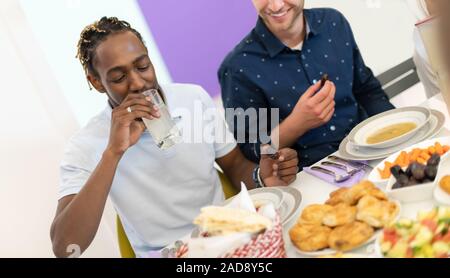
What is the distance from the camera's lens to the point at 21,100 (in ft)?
5.31

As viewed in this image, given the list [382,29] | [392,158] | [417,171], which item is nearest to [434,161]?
[417,171]


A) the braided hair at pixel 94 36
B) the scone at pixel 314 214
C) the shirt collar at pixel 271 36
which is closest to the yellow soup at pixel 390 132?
the scone at pixel 314 214

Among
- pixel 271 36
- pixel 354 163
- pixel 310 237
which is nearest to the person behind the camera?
pixel 310 237

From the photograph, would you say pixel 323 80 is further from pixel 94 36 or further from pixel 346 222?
pixel 94 36

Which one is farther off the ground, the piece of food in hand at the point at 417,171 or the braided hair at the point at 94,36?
the braided hair at the point at 94,36

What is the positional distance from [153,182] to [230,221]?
2.29 feet

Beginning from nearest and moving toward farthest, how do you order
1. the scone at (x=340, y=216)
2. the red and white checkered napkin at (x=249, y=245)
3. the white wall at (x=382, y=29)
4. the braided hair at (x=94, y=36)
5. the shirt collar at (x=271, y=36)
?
the red and white checkered napkin at (x=249, y=245) → the scone at (x=340, y=216) → the braided hair at (x=94, y=36) → the shirt collar at (x=271, y=36) → the white wall at (x=382, y=29)

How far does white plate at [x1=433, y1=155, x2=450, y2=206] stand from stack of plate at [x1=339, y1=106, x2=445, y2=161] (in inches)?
5.6

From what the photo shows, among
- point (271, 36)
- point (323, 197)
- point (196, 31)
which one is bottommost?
point (323, 197)

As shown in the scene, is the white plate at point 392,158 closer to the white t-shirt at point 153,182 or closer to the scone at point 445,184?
the scone at point 445,184

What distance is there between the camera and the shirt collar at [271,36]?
57.0 inches

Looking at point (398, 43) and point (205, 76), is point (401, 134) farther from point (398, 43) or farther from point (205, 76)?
point (398, 43)

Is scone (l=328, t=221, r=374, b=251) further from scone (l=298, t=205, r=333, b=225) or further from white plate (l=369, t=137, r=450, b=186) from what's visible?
white plate (l=369, t=137, r=450, b=186)

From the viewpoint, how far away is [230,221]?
66 centimetres
